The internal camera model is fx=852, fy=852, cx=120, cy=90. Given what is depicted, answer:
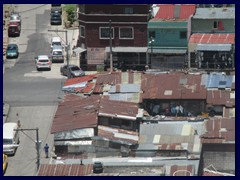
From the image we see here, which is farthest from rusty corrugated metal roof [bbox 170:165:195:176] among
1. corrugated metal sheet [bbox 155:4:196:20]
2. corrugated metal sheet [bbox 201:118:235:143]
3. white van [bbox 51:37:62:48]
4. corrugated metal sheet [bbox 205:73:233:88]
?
white van [bbox 51:37:62:48]

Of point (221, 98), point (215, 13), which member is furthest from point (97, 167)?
point (215, 13)

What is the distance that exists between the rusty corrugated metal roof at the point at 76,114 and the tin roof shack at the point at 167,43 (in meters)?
7.48

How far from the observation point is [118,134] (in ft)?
90.0

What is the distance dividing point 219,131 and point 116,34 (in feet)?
38.9

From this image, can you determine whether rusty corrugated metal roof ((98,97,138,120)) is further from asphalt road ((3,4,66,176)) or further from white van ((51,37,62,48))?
white van ((51,37,62,48))

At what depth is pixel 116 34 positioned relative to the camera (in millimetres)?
37781

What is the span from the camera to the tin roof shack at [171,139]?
1015 inches

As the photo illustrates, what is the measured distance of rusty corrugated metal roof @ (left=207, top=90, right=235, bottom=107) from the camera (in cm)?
3062

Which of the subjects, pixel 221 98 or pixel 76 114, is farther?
pixel 221 98

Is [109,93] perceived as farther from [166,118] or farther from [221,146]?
[221,146]

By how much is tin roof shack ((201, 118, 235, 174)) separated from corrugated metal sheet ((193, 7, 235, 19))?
12801 millimetres

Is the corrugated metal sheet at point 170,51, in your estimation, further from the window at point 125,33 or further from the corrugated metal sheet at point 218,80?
the corrugated metal sheet at point 218,80

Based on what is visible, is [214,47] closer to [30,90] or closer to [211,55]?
[211,55]

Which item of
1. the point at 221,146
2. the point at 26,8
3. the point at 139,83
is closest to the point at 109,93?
the point at 139,83
